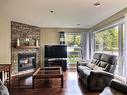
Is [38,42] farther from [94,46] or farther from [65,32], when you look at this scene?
[94,46]

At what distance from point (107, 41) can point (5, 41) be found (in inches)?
160

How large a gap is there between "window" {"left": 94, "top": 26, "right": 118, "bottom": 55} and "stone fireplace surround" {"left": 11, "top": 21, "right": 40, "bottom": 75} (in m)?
3.13

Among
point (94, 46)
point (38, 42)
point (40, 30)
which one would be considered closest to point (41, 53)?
point (38, 42)

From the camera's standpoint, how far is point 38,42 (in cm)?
860

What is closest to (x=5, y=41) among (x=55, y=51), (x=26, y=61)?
(x=26, y=61)

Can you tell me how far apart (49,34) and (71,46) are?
4.63 ft

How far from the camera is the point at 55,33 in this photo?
351 inches

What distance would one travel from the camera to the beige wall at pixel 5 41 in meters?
5.79

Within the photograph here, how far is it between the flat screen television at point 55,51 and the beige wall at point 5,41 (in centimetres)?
248

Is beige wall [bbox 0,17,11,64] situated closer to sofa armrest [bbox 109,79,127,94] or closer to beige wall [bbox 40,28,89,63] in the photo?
beige wall [bbox 40,28,89,63]

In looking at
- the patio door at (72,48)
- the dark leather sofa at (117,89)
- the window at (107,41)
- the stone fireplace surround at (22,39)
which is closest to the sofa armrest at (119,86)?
the dark leather sofa at (117,89)

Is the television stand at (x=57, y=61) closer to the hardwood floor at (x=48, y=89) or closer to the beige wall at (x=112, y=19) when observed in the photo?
the beige wall at (x=112, y=19)

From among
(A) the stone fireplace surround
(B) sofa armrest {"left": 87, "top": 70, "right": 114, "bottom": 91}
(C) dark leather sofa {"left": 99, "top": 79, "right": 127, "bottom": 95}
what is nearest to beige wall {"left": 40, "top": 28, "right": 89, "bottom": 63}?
(A) the stone fireplace surround

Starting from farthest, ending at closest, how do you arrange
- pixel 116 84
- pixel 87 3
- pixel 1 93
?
1. pixel 87 3
2. pixel 116 84
3. pixel 1 93
